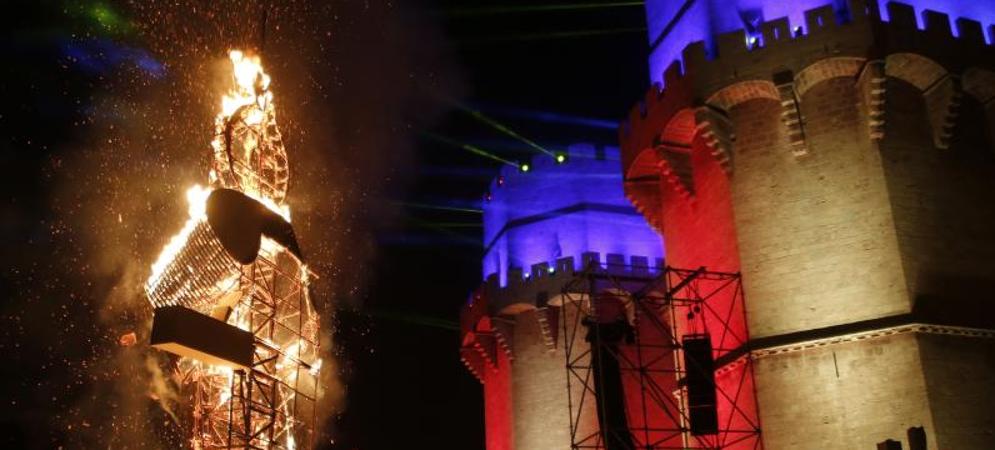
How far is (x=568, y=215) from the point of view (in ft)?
108

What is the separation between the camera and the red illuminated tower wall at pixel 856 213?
1769 cm

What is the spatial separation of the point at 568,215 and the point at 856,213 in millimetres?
14815

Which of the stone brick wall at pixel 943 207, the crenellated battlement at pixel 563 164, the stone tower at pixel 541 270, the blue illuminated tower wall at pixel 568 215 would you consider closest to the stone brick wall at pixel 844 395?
the stone brick wall at pixel 943 207

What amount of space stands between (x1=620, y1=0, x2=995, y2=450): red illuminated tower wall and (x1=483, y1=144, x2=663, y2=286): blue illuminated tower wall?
1083 cm

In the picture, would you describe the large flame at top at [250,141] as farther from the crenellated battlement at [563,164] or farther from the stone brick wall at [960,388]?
the crenellated battlement at [563,164]

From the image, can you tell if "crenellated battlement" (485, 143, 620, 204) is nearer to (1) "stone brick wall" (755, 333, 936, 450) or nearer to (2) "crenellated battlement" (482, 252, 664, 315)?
(2) "crenellated battlement" (482, 252, 664, 315)

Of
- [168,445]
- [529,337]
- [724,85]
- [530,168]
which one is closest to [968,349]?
[724,85]

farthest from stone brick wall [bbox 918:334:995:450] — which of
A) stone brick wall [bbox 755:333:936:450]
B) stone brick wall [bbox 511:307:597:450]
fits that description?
stone brick wall [bbox 511:307:597:450]

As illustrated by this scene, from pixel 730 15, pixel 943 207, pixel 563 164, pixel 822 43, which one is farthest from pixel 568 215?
pixel 943 207

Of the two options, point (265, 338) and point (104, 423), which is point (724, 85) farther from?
point (104, 423)

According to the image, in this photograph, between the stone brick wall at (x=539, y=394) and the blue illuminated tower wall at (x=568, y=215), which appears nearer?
the stone brick wall at (x=539, y=394)

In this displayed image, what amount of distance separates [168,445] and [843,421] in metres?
19.2

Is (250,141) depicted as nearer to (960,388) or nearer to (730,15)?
(730,15)

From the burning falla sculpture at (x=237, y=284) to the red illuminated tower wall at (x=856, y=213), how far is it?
9.29 m
